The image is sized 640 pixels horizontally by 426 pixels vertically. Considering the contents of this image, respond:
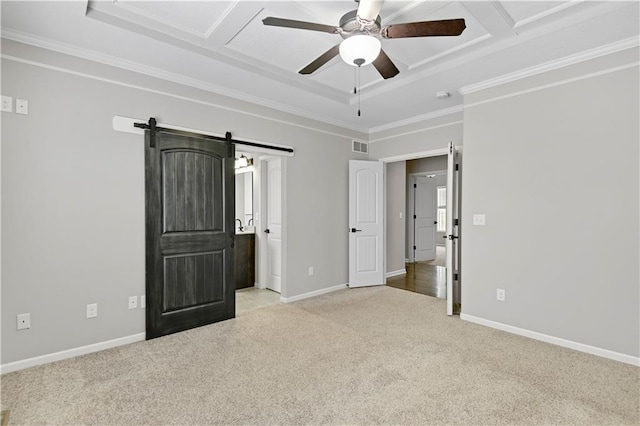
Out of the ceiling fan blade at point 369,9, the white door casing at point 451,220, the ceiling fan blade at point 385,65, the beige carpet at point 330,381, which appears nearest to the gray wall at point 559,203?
the white door casing at point 451,220

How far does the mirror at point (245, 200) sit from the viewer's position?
5934 mm

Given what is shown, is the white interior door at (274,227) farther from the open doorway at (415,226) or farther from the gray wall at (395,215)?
the gray wall at (395,215)

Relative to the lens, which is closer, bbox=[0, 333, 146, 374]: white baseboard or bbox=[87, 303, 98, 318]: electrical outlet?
bbox=[0, 333, 146, 374]: white baseboard

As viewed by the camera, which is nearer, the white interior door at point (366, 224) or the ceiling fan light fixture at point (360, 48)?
the ceiling fan light fixture at point (360, 48)

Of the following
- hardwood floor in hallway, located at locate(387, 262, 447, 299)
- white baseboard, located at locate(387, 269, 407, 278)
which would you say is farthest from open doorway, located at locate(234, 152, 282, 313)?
white baseboard, located at locate(387, 269, 407, 278)

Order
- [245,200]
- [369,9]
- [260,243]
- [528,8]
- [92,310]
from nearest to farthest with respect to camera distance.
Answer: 1. [369,9]
2. [528,8]
3. [92,310]
4. [260,243]
5. [245,200]

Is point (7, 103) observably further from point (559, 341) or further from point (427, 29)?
point (559, 341)

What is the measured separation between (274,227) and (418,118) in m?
2.74

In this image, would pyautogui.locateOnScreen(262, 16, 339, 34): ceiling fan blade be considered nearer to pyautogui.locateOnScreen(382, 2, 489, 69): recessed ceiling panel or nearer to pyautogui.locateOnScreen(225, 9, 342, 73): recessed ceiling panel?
pyautogui.locateOnScreen(225, 9, 342, 73): recessed ceiling panel

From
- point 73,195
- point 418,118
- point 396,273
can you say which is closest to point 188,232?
point 73,195

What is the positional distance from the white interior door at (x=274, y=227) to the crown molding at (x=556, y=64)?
2.79 m

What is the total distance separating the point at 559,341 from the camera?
312 cm

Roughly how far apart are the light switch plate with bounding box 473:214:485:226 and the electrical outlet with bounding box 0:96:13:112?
4.47m

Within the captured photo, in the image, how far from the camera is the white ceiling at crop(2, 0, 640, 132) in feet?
7.82
